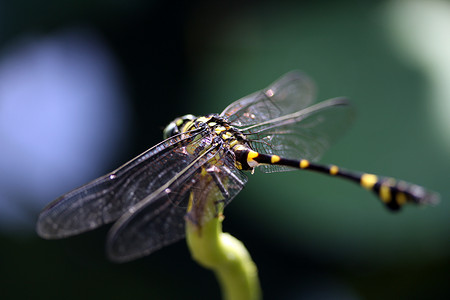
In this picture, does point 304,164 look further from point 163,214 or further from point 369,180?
point 163,214

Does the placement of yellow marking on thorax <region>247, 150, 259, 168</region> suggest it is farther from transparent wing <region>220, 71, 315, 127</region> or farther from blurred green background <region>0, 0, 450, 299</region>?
blurred green background <region>0, 0, 450, 299</region>

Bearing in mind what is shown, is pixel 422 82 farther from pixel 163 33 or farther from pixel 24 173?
pixel 24 173

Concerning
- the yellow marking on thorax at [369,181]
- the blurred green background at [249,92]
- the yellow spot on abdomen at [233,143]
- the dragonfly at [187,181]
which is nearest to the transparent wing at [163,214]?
the dragonfly at [187,181]

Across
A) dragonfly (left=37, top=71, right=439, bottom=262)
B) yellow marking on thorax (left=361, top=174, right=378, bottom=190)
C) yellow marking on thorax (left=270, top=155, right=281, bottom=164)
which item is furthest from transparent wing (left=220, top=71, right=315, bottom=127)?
yellow marking on thorax (left=361, top=174, right=378, bottom=190)

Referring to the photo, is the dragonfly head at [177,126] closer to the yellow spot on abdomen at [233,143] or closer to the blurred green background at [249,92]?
the yellow spot on abdomen at [233,143]

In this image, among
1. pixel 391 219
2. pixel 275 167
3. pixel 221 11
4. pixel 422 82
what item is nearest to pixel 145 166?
pixel 275 167

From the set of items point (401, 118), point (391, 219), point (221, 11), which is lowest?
point (391, 219)

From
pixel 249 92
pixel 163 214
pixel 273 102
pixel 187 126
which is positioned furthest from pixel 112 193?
pixel 249 92
